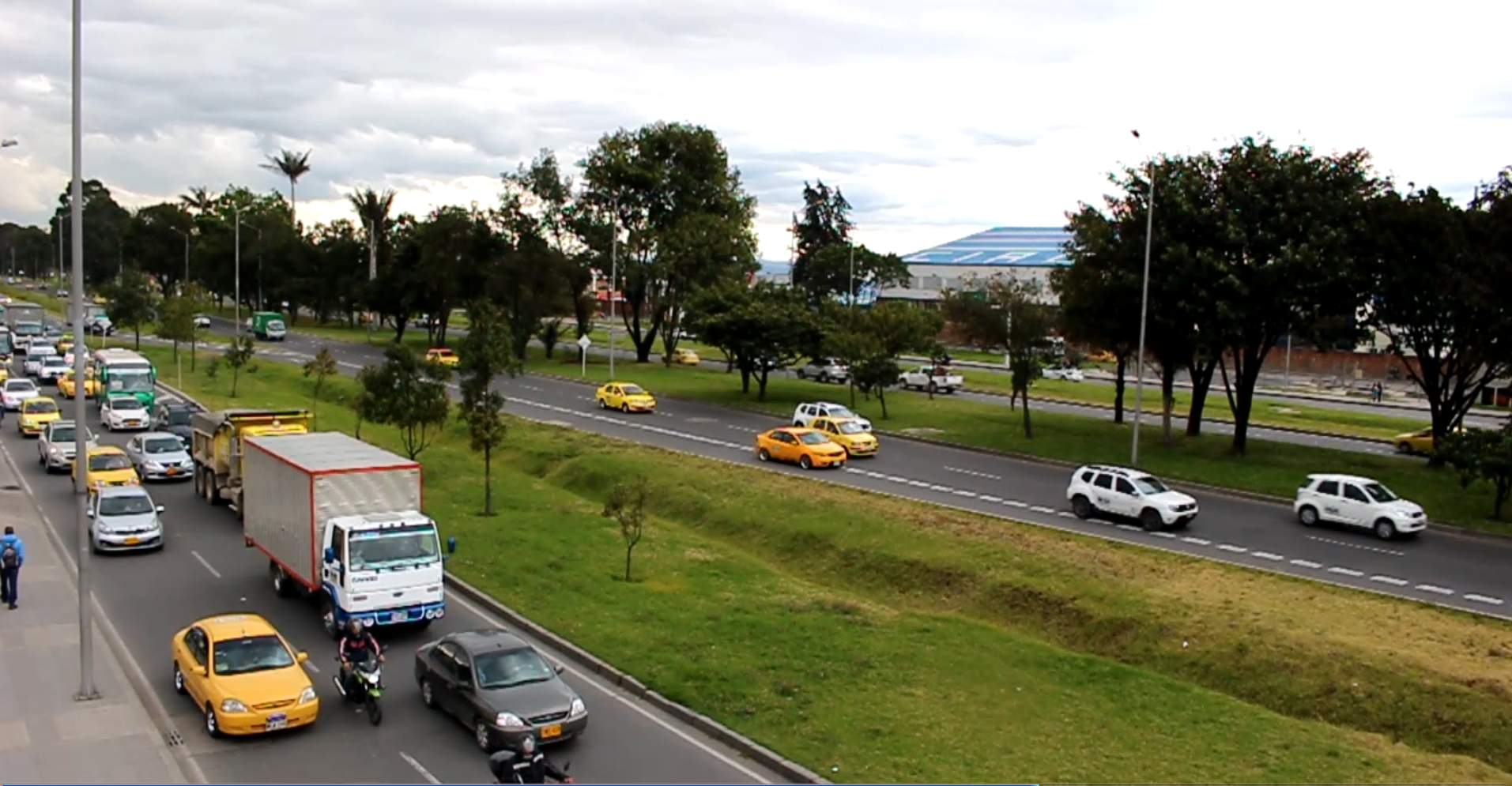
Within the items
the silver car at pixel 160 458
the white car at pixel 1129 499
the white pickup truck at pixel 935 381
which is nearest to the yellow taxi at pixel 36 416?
the silver car at pixel 160 458

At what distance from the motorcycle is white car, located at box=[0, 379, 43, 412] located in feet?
141

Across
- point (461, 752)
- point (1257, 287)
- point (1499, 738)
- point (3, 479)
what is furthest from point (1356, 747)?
point (3, 479)

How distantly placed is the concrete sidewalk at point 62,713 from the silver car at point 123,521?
119 inches

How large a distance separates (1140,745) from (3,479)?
35.4 metres

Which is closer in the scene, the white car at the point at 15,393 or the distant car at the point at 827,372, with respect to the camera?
the white car at the point at 15,393

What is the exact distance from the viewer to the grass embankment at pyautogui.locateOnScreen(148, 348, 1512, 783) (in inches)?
653

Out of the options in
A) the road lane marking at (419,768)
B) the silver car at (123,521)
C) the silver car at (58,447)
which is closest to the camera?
the road lane marking at (419,768)

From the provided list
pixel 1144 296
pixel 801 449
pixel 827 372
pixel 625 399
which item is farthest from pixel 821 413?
pixel 827 372

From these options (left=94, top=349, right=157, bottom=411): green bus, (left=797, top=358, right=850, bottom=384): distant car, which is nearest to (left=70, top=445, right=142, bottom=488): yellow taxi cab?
(left=94, top=349, right=157, bottom=411): green bus

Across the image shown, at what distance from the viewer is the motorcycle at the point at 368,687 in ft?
55.0

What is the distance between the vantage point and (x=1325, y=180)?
A: 4153cm

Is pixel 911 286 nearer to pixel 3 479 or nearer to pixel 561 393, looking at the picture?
pixel 561 393

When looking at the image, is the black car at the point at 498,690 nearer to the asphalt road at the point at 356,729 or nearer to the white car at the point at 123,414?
the asphalt road at the point at 356,729

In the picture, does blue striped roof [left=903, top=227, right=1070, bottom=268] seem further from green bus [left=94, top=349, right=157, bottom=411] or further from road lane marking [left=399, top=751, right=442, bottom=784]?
road lane marking [left=399, top=751, right=442, bottom=784]
